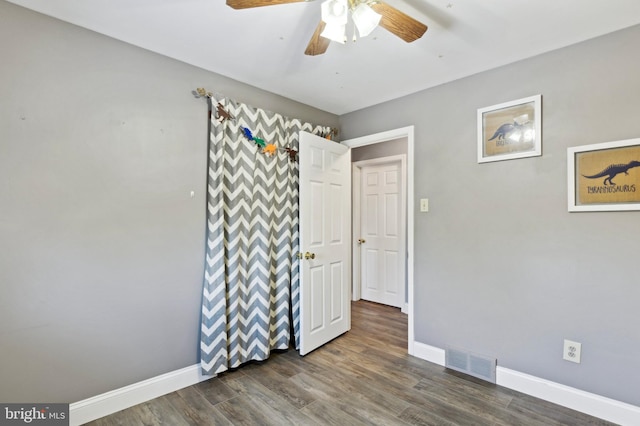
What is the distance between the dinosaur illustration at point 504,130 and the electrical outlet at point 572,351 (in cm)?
149

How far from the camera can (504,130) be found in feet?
7.57

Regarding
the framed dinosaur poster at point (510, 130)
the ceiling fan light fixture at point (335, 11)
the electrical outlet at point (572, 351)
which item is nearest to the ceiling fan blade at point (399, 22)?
the ceiling fan light fixture at point (335, 11)

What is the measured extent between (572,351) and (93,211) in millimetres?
3225

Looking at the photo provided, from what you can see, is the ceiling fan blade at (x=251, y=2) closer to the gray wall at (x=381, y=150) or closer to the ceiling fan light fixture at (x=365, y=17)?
the ceiling fan light fixture at (x=365, y=17)

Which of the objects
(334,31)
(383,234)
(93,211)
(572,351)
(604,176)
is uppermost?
(334,31)

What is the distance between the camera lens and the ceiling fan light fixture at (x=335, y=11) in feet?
4.33

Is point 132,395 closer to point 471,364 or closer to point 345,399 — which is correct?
point 345,399

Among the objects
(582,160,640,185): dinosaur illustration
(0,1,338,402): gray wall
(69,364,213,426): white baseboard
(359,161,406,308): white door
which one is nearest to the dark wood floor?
(69,364,213,426): white baseboard

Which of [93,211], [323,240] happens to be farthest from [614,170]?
[93,211]

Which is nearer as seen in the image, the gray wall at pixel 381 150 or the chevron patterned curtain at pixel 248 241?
Result: the chevron patterned curtain at pixel 248 241

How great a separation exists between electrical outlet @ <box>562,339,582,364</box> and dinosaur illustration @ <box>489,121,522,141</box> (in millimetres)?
1493

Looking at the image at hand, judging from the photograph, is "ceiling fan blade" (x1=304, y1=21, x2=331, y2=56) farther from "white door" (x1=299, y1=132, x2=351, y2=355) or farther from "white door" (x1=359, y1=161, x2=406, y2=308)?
"white door" (x1=359, y1=161, x2=406, y2=308)

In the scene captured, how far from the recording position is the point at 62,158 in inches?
70.7

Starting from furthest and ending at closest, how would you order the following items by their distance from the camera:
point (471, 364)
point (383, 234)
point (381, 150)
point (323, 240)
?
point (383, 234) → point (381, 150) → point (323, 240) → point (471, 364)
